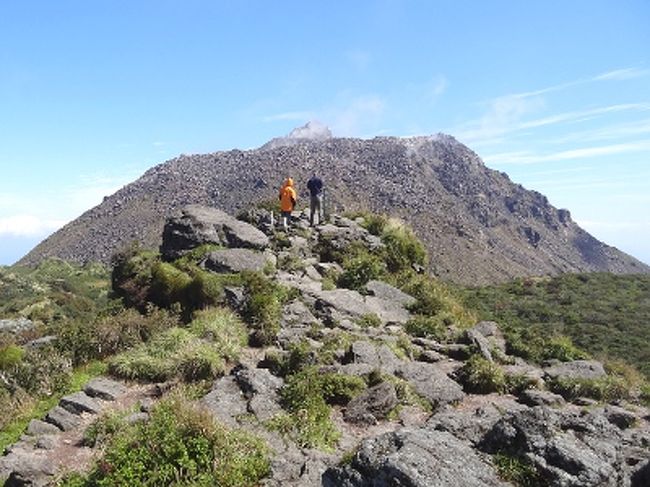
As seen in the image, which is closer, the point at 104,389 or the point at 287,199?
the point at 104,389

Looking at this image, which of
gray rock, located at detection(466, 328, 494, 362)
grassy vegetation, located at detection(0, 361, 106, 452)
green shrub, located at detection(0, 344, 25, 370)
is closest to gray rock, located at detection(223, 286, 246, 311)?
grassy vegetation, located at detection(0, 361, 106, 452)

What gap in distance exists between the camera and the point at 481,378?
13.1m

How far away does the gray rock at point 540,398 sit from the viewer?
12250 millimetres

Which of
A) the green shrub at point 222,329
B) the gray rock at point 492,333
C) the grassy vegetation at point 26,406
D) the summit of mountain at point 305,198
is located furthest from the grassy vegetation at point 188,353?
the summit of mountain at point 305,198

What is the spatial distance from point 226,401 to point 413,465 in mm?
4856

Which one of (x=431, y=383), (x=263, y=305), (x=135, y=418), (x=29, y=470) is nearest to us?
(x=29, y=470)

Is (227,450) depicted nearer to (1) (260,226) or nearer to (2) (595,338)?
(1) (260,226)

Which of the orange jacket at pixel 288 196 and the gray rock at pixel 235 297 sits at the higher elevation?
the orange jacket at pixel 288 196

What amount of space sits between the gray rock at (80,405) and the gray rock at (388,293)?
9459 millimetres

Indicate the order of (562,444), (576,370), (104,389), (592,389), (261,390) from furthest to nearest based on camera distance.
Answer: (576,370)
(592,389)
(104,389)
(261,390)
(562,444)

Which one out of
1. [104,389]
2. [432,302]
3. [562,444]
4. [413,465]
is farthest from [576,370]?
[104,389]

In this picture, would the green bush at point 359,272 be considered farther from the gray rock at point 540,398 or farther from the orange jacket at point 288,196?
the gray rock at point 540,398

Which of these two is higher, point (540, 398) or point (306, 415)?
point (306, 415)

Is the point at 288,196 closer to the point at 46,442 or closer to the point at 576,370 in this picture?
the point at 576,370
